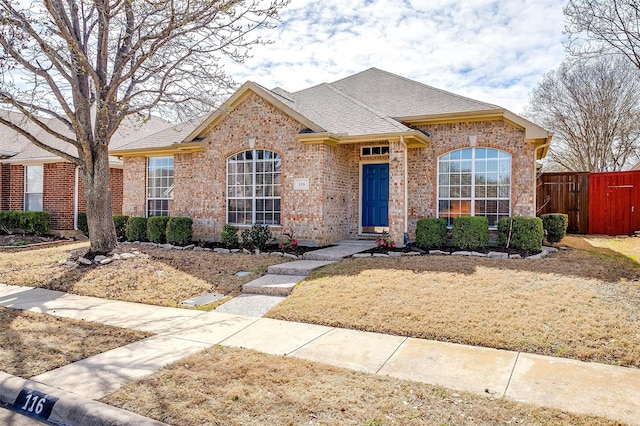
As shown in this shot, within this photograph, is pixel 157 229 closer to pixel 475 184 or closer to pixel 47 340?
pixel 47 340

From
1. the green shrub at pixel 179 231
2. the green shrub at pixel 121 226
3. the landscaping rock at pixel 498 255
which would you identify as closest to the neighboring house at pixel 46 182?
the green shrub at pixel 121 226

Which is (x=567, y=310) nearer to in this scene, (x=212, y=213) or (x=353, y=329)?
(x=353, y=329)

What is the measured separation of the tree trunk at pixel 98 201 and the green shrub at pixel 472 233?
8745mm

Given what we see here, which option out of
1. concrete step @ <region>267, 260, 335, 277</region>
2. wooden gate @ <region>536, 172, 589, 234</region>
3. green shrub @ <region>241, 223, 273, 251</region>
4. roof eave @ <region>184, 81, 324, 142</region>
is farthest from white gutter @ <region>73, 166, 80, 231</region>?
Answer: wooden gate @ <region>536, 172, 589, 234</region>

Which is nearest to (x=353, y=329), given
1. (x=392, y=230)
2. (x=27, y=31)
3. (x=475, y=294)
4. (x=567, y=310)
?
(x=475, y=294)

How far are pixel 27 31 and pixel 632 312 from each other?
11.6 meters

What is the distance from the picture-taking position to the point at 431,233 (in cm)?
1136

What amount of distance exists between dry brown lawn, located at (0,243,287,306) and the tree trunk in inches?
19.5

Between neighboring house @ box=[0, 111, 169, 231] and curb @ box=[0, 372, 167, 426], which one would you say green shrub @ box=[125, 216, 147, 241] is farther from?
curb @ box=[0, 372, 167, 426]

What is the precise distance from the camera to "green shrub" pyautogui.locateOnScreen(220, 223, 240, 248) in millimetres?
12648

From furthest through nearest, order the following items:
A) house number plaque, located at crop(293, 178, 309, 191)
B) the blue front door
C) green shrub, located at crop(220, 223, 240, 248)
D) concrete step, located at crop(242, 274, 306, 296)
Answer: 1. the blue front door
2. green shrub, located at crop(220, 223, 240, 248)
3. house number plaque, located at crop(293, 178, 309, 191)
4. concrete step, located at crop(242, 274, 306, 296)

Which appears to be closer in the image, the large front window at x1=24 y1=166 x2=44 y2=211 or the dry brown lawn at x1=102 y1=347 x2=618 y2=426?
the dry brown lawn at x1=102 y1=347 x2=618 y2=426

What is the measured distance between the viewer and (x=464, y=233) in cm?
1108

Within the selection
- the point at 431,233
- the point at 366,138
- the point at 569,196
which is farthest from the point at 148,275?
the point at 569,196
